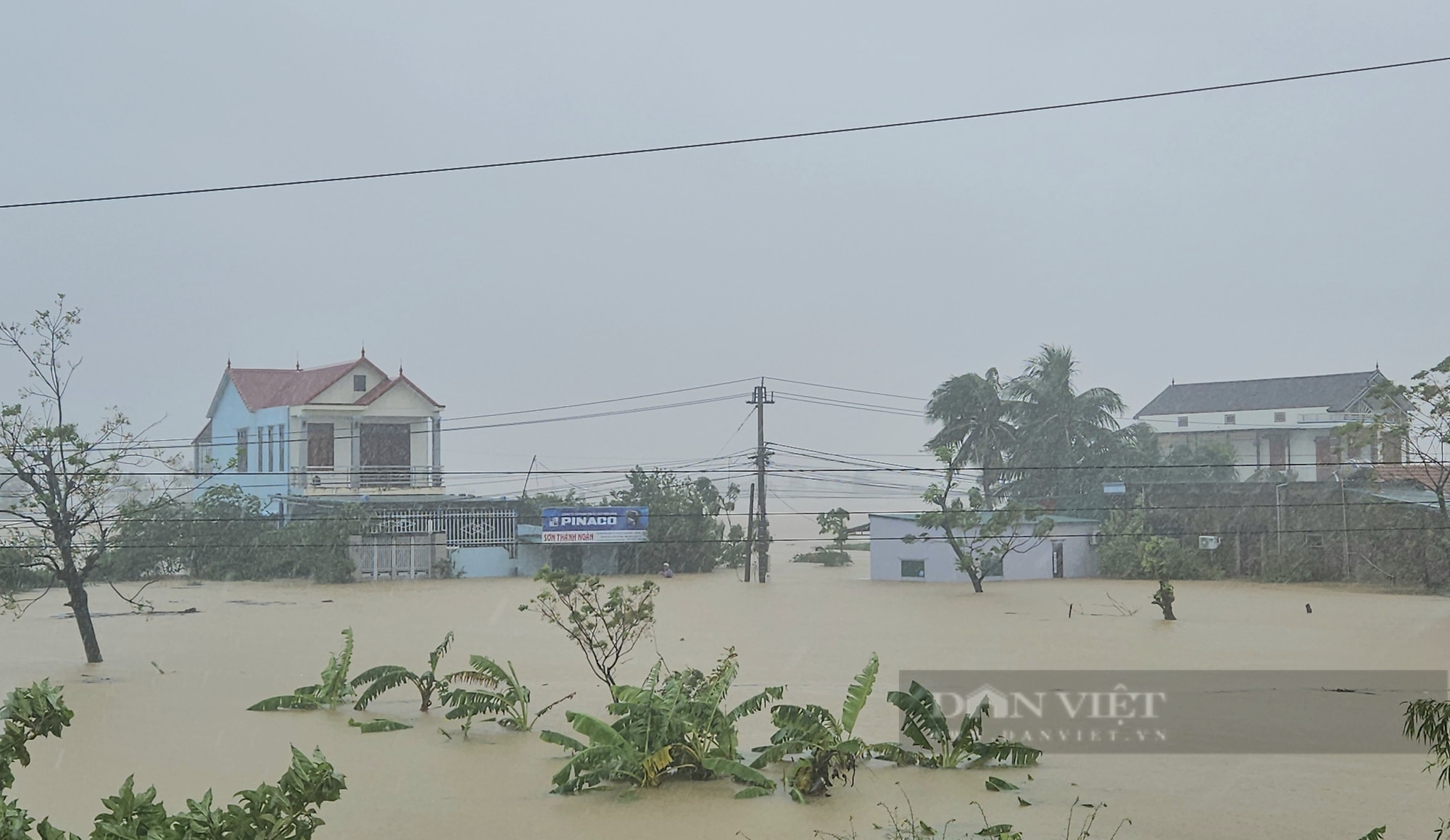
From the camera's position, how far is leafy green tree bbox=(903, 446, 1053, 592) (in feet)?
65.8

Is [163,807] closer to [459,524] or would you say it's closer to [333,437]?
[333,437]

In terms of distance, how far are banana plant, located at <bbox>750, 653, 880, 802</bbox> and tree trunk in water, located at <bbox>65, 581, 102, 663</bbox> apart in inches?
300

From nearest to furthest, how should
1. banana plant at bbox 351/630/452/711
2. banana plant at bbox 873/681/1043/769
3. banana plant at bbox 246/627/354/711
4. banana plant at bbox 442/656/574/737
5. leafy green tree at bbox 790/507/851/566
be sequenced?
1. banana plant at bbox 873/681/1043/769
2. banana plant at bbox 442/656/574/737
3. banana plant at bbox 351/630/452/711
4. banana plant at bbox 246/627/354/711
5. leafy green tree at bbox 790/507/851/566

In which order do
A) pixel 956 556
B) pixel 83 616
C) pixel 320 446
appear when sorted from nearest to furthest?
pixel 83 616 < pixel 320 446 < pixel 956 556

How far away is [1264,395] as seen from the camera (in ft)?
86.6

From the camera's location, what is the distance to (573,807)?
6203 millimetres

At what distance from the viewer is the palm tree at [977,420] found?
22.4 m

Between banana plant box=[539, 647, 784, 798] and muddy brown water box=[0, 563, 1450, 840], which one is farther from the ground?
banana plant box=[539, 647, 784, 798]

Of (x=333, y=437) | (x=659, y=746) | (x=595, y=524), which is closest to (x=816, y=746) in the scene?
(x=659, y=746)

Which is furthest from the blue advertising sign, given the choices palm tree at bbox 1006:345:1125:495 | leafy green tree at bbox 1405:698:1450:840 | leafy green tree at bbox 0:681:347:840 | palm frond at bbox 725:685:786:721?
leafy green tree at bbox 1405:698:1450:840

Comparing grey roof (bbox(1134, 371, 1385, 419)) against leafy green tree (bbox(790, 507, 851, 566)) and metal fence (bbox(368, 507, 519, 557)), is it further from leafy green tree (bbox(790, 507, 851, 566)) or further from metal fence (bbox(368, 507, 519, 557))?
metal fence (bbox(368, 507, 519, 557))

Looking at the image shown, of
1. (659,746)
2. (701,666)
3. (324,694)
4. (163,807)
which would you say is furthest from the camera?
(701,666)

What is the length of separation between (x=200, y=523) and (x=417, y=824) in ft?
44.3

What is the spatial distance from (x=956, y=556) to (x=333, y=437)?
35.2 ft
